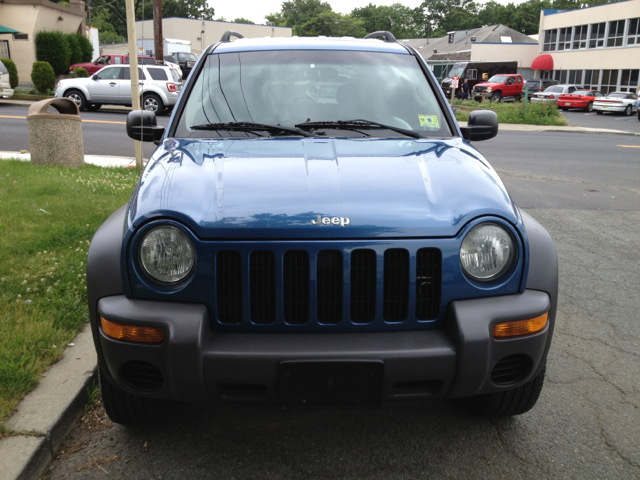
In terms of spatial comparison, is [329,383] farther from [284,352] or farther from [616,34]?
[616,34]

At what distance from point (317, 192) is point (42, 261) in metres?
3.08

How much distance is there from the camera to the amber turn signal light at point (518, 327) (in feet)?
7.55

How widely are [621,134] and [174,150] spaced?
23.2m

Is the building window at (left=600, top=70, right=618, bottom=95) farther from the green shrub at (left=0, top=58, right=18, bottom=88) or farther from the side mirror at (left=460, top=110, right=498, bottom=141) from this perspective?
the side mirror at (left=460, top=110, right=498, bottom=141)

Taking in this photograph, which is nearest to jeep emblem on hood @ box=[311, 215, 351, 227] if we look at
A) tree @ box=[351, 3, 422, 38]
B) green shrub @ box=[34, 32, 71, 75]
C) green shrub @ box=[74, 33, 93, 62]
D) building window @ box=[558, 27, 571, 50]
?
green shrub @ box=[34, 32, 71, 75]

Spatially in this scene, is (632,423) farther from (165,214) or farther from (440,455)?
(165,214)

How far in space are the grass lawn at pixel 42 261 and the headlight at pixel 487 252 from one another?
2136mm

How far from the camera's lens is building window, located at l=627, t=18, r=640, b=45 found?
135ft

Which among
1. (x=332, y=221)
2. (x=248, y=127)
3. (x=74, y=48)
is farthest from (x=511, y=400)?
(x=74, y=48)

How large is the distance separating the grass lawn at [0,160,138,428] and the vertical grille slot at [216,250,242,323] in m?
1.21

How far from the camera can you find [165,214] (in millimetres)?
2330

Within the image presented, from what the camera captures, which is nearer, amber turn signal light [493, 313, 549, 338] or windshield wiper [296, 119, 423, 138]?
amber turn signal light [493, 313, 549, 338]

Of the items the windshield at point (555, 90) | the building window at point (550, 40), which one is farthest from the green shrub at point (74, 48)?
the building window at point (550, 40)

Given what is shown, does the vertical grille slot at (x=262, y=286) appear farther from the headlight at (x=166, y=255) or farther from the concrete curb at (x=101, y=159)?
the concrete curb at (x=101, y=159)
